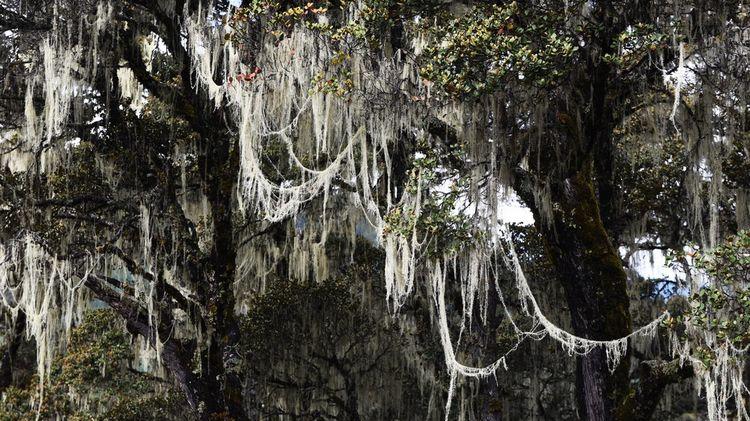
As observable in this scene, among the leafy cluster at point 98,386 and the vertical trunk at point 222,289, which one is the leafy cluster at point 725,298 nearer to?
the vertical trunk at point 222,289

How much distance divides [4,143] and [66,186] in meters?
1.47

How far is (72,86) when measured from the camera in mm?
8539

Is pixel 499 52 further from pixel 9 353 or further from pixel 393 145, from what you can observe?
pixel 9 353

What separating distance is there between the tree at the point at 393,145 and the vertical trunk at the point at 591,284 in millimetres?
19

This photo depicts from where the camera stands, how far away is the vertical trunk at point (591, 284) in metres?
→ 7.17

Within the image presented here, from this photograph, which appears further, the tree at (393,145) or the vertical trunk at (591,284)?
the vertical trunk at (591,284)

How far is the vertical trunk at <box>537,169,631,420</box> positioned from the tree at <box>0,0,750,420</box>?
0.06ft

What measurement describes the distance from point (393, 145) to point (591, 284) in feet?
9.13

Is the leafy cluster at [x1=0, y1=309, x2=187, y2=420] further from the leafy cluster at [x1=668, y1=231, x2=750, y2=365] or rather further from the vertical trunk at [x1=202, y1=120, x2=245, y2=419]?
the leafy cluster at [x1=668, y1=231, x2=750, y2=365]

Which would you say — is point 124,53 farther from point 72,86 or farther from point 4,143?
point 4,143

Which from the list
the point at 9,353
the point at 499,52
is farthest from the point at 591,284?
the point at 9,353

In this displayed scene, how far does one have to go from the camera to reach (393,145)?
29.3 ft

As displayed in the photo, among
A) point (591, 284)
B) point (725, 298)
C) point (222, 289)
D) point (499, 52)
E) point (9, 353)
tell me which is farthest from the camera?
point (9, 353)

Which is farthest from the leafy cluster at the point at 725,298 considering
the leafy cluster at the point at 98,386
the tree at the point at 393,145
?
Answer: the leafy cluster at the point at 98,386
